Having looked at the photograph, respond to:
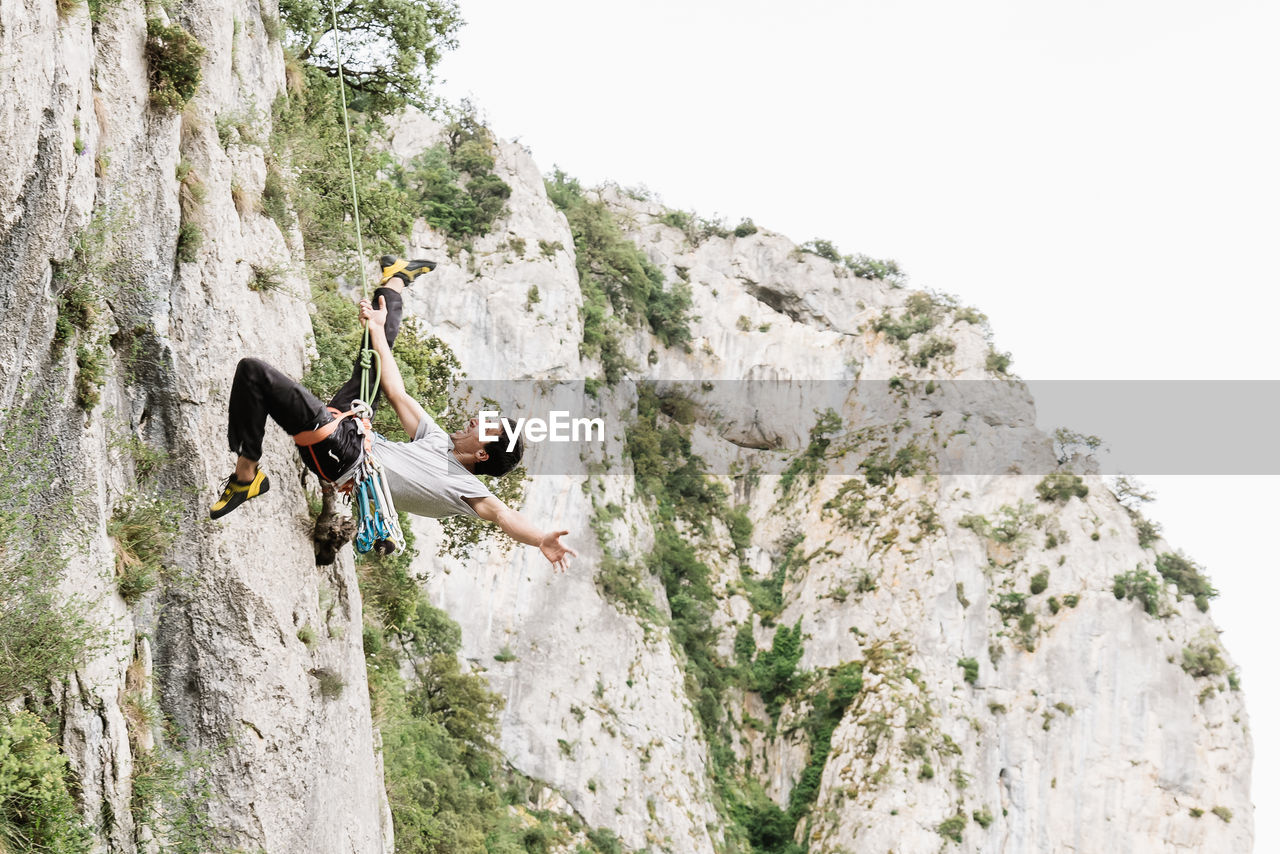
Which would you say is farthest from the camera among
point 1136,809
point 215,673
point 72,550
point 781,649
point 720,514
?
point 720,514

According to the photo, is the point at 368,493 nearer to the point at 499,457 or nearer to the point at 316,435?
the point at 316,435

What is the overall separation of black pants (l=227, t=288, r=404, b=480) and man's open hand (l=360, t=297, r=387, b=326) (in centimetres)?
90

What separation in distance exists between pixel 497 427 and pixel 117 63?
168 inches

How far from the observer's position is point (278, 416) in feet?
24.5

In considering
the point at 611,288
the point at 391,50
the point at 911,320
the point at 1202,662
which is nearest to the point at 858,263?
the point at 911,320

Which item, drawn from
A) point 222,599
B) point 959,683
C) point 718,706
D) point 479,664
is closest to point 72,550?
point 222,599

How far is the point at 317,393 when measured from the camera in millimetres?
10703

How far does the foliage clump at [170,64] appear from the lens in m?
9.14

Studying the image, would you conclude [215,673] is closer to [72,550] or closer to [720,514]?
[72,550]

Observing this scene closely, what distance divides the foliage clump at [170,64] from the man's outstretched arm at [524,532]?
4385 mm

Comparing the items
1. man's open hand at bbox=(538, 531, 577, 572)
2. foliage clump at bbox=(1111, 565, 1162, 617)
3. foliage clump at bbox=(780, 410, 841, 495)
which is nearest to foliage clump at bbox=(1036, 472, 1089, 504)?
foliage clump at bbox=(1111, 565, 1162, 617)

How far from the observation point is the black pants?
7.36 meters

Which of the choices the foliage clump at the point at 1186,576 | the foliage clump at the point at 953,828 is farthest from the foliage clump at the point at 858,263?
the foliage clump at the point at 953,828

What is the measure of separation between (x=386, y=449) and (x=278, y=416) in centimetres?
85
